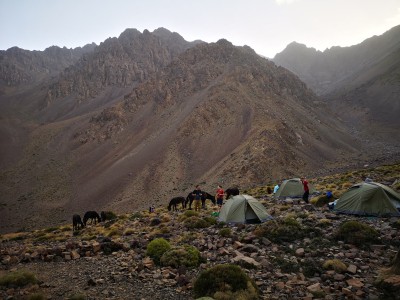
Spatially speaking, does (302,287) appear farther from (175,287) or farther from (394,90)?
(394,90)

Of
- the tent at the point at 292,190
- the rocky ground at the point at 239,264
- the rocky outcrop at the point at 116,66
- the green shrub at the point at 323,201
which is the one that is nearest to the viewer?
the rocky ground at the point at 239,264

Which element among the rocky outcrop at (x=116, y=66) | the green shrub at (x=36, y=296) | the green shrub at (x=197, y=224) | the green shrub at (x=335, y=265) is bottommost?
the green shrub at (x=197, y=224)

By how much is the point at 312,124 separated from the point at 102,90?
11032cm

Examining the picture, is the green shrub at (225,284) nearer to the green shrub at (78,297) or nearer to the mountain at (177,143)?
the green shrub at (78,297)

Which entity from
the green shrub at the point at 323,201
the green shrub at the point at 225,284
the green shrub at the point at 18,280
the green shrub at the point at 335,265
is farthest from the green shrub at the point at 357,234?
the green shrub at the point at 18,280

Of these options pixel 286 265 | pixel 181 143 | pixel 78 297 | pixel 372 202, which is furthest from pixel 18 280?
pixel 181 143

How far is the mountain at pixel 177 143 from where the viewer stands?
57.2 metres

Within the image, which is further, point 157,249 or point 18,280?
point 157,249

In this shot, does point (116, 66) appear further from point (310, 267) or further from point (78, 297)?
point (310, 267)

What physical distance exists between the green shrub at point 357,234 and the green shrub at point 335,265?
2370 millimetres

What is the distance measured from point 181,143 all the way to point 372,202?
5698 cm

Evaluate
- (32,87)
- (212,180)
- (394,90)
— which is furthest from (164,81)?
(32,87)

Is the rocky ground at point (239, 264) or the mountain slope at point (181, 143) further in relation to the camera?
the mountain slope at point (181, 143)

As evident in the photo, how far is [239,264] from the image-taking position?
35.9ft
